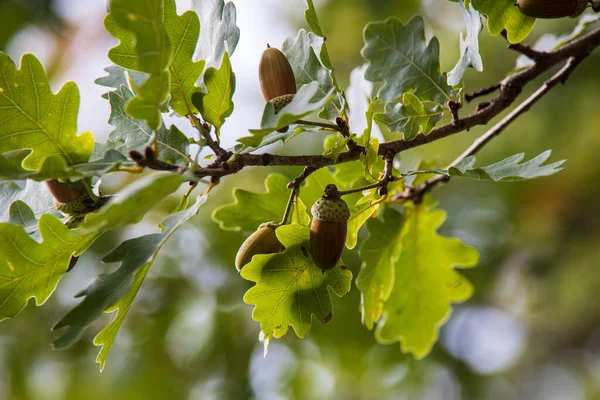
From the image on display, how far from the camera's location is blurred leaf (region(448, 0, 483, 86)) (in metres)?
1.10

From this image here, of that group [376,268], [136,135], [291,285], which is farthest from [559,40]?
[136,135]

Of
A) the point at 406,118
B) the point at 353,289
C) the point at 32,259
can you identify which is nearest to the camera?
the point at 32,259

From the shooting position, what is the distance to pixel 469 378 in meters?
4.16

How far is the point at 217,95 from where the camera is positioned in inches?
Answer: 39.4

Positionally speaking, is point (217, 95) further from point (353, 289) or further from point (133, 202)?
point (353, 289)

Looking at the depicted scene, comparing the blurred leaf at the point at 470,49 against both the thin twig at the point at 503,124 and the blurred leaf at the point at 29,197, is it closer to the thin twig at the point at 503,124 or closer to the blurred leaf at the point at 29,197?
the thin twig at the point at 503,124

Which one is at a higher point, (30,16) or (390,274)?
(30,16)

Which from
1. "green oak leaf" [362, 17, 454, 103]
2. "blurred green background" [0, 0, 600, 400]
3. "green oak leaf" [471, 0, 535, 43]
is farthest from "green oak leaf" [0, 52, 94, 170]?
"blurred green background" [0, 0, 600, 400]

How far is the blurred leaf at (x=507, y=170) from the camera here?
979 millimetres

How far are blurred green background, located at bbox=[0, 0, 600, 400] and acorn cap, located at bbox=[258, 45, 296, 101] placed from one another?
1995 millimetres

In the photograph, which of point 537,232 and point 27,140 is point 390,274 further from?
point 537,232

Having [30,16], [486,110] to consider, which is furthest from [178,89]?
[30,16]

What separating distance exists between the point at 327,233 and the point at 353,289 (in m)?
1.87

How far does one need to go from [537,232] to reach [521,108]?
2.87 metres
